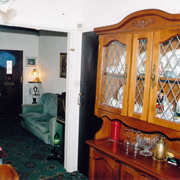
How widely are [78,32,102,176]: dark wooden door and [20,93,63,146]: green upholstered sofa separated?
0.94 meters

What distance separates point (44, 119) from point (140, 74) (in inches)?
146

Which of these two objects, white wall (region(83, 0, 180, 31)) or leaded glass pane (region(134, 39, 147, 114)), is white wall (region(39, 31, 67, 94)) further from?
leaded glass pane (region(134, 39, 147, 114))

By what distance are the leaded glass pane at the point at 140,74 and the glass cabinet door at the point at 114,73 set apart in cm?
11

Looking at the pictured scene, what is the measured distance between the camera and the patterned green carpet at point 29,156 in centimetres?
357

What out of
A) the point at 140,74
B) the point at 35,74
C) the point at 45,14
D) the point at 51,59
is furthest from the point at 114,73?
the point at 35,74

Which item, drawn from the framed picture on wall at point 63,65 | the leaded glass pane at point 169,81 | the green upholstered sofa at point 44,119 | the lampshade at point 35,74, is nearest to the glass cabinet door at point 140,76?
the leaded glass pane at point 169,81

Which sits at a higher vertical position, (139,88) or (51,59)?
(51,59)

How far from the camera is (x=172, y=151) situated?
7.55 feet

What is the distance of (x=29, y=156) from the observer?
167 inches

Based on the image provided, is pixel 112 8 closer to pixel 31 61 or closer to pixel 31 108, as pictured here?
pixel 31 108

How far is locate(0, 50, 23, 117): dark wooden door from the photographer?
697 cm

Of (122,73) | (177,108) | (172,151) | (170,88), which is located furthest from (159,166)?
(122,73)

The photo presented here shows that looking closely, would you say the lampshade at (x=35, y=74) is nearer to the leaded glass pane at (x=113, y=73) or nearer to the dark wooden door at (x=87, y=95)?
the dark wooden door at (x=87, y=95)

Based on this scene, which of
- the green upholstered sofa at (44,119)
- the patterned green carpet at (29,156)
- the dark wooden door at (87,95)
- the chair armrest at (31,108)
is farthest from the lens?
the chair armrest at (31,108)
